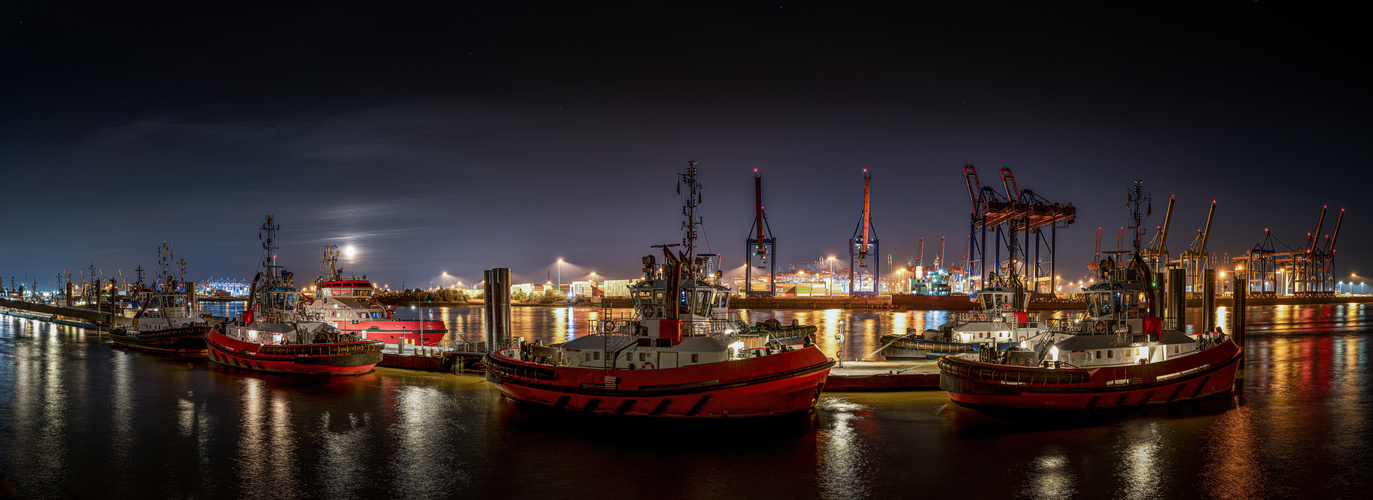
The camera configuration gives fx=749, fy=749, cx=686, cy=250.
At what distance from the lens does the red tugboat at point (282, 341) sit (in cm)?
2867

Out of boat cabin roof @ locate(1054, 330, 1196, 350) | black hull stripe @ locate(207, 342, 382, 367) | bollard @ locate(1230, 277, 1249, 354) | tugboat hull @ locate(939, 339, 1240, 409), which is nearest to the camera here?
tugboat hull @ locate(939, 339, 1240, 409)

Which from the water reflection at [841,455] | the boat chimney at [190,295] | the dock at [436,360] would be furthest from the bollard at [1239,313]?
the boat chimney at [190,295]

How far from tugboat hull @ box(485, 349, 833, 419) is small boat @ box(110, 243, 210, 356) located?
29967 mm

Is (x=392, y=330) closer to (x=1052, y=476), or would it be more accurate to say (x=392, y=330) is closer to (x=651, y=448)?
(x=651, y=448)

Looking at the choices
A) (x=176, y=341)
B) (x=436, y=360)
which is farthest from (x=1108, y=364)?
(x=176, y=341)

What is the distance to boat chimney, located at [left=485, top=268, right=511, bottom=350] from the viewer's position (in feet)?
101

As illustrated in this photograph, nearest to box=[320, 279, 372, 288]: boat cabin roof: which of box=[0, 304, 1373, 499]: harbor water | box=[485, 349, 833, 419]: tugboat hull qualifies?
box=[0, 304, 1373, 499]: harbor water

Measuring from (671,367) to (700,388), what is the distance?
0.97 metres

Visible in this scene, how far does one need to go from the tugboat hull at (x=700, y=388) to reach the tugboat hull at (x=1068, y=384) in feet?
13.2

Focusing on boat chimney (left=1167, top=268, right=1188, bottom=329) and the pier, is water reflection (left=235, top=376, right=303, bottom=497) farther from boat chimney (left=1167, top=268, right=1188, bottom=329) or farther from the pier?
the pier

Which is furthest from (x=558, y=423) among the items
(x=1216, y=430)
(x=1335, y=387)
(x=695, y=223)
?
(x=1335, y=387)

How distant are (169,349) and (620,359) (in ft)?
110

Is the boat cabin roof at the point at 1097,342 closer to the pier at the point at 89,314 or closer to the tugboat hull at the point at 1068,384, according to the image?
the tugboat hull at the point at 1068,384

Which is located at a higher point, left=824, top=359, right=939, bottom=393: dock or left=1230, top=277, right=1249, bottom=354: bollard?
left=1230, top=277, right=1249, bottom=354: bollard
